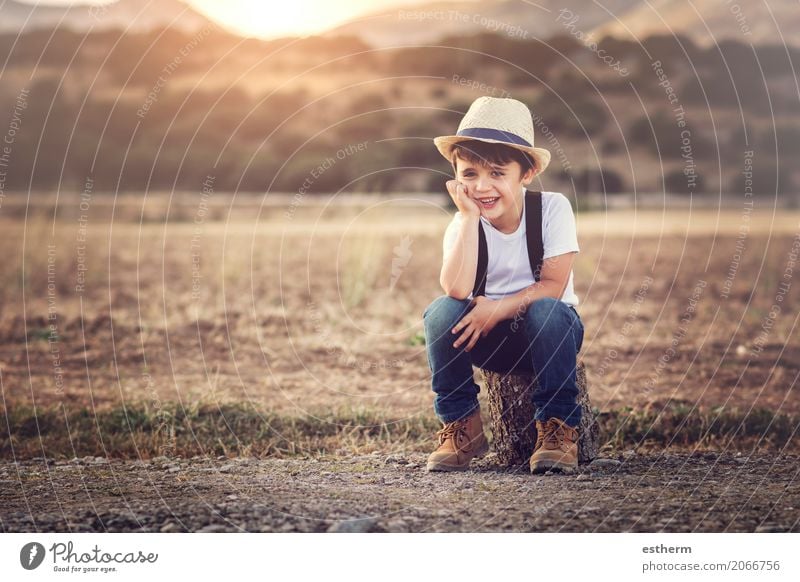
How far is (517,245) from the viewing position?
565cm

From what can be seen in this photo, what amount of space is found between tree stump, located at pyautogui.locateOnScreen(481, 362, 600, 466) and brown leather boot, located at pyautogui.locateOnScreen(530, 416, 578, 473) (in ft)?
0.51

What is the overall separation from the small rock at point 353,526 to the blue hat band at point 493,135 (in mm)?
2187

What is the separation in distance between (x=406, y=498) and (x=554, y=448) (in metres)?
0.87

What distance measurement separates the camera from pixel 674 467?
18.8ft

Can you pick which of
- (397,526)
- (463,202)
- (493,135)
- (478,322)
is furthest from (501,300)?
(397,526)

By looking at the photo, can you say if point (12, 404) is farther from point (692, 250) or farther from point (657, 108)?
point (657, 108)

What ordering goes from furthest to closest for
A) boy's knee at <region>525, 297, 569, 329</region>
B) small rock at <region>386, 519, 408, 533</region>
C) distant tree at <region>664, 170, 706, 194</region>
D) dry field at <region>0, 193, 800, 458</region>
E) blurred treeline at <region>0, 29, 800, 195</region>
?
1. distant tree at <region>664, 170, 706, 194</region>
2. blurred treeline at <region>0, 29, 800, 195</region>
3. dry field at <region>0, 193, 800, 458</region>
4. boy's knee at <region>525, 297, 569, 329</region>
5. small rock at <region>386, 519, 408, 533</region>

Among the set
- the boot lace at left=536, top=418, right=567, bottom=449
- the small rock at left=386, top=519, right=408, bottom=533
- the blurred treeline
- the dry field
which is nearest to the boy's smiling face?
the boot lace at left=536, top=418, right=567, bottom=449

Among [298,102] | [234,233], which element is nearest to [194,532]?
[234,233]

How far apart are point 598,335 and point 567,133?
20215 mm

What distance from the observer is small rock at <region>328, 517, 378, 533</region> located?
15.8 ft

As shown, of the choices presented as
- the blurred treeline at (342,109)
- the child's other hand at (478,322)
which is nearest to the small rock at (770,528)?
the child's other hand at (478,322)

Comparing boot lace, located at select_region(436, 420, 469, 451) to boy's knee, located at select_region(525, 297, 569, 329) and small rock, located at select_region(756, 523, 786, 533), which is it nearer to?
boy's knee, located at select_region(525, 297, 569, 329)

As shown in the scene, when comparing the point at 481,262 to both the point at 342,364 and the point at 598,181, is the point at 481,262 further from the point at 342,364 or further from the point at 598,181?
the point at 598,181
